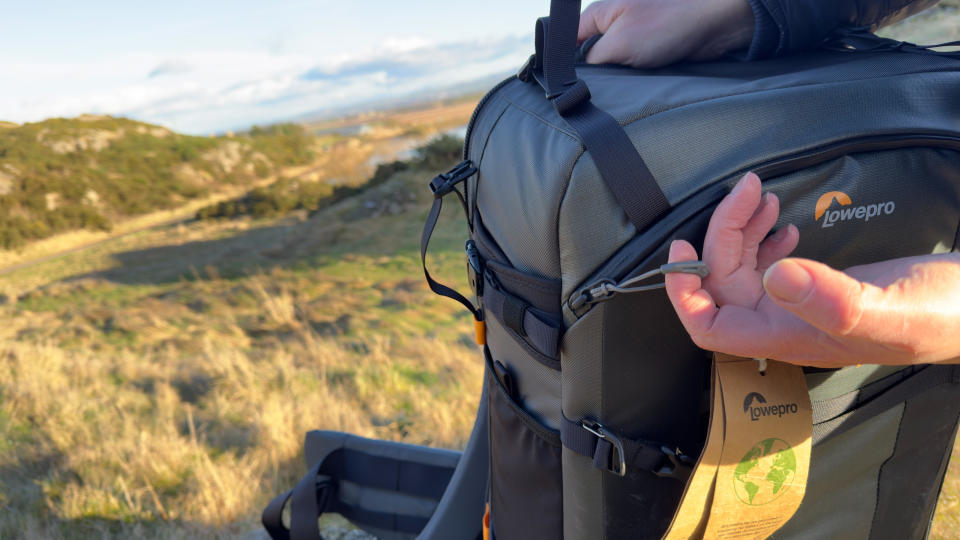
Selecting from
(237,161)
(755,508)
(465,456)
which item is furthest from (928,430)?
(237,161)

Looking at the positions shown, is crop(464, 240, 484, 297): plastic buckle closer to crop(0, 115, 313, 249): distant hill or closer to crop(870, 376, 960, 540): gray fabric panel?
crop(870, 376, 960, 540): gray fabric panel

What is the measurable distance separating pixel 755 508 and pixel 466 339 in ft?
12.6

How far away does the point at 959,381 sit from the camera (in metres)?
1.20

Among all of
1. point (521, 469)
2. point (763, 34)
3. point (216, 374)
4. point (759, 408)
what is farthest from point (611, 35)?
point (216, 374)

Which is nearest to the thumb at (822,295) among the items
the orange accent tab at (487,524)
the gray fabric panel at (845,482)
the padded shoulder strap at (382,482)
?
the gray fabric panel at (845,482)

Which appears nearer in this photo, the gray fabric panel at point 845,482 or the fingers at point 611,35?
the gray fabric panel at point 845,482

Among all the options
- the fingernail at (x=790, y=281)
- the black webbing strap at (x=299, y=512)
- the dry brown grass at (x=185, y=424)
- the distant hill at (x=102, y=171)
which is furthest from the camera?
the distant hill at (x=102, y=171)

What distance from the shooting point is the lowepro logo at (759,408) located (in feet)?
3.10

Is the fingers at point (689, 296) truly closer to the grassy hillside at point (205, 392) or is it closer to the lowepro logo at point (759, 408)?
the lowepro logo at point (759, 408)

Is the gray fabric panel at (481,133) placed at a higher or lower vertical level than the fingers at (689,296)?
higher

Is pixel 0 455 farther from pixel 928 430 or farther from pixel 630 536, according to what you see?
pixel 928 430

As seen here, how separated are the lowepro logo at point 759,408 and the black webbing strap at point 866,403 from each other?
0.59 feet

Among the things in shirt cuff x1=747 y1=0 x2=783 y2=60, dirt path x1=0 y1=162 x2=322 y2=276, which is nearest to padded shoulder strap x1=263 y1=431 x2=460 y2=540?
shirt cuff x1=747 y1=0 x2=783 y2=60

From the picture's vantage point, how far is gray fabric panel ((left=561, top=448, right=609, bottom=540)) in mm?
1035
